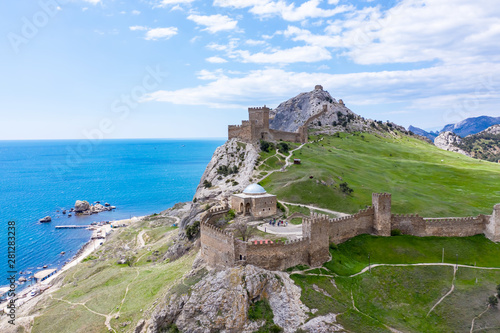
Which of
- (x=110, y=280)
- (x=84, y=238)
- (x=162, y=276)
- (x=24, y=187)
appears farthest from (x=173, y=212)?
(x=24, y=187)

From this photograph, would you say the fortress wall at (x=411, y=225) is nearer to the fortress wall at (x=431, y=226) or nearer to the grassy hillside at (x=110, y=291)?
the fortress wall at (x=431, y=226)

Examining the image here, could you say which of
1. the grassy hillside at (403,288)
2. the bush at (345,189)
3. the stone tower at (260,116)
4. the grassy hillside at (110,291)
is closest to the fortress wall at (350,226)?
the grassy hillside at (403,288)

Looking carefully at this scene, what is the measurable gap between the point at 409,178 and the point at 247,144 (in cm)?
4682

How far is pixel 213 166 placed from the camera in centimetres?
9050

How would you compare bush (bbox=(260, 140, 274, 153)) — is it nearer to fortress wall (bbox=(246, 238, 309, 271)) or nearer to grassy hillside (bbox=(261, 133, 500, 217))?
grassy hillside (bbox=(261, 133, 500, 217))

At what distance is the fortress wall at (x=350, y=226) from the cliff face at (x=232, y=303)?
1274 centimetres

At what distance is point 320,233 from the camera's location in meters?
46.2

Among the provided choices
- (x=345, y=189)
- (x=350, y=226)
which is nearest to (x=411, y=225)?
(x=350, y=226)

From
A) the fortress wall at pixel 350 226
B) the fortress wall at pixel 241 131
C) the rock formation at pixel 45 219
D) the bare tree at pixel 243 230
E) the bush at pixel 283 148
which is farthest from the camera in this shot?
the rock formation at pixel 45 219

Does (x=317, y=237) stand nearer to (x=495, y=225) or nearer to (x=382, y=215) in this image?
(x=382, y=215)

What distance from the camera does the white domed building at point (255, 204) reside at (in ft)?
194

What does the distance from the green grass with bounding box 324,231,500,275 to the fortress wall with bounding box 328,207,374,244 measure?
0.96 meters

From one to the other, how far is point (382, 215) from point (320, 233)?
49.2 feet

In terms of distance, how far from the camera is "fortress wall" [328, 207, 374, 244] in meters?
51.1
